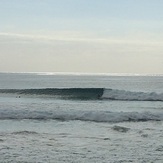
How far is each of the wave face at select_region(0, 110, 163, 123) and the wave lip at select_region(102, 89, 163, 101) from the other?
15.1 metres

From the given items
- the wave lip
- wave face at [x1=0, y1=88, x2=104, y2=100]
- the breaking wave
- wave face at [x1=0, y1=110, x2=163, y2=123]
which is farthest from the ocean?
wave face at [x1=0, y1=88, x2=104, y2=100]

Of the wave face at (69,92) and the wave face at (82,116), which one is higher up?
the wave face at (69,92)

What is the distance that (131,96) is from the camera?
3681 centimetres

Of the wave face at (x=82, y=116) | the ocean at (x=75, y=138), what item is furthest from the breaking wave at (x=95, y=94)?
the ocean at (x=75, y=138)

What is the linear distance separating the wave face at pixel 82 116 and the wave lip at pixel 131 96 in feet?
49.6

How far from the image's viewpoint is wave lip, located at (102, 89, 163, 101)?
116ft

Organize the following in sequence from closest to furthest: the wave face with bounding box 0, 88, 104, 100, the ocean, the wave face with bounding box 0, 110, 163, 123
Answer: the ocean < the wave face with bounding box 0, 110, 163, 123 < the wave face with bounding box 0, 88, 104, 100

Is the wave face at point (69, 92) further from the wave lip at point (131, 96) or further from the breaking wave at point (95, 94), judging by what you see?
the wave lip at point (131, 96)

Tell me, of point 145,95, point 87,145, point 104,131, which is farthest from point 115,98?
point 87,145

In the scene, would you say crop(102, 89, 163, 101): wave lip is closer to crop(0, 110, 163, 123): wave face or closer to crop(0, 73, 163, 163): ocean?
crop(0, 110, 163, 123): wave face

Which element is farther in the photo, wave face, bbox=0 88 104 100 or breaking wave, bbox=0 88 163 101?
wave face, bbox=0 88 104 100

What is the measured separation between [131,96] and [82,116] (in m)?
17.9

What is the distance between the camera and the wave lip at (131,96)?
35.3 metres

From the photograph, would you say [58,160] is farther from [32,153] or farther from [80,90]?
[80,90]
